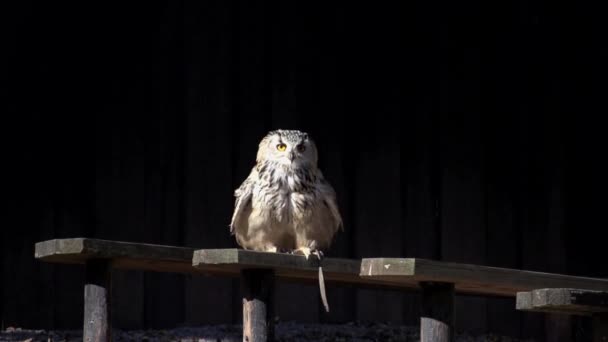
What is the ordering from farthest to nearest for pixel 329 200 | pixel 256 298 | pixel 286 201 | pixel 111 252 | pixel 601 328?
pixel 329 200, pixel 286 201, pixel 256 298, pixel 111 252, pixel 601 328

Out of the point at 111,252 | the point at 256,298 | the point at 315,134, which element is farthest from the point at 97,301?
the point at 315,134

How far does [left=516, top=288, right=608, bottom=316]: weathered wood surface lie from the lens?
4.26 m

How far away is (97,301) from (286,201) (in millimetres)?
1038

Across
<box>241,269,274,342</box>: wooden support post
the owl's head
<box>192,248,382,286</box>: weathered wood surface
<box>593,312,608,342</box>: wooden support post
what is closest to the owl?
the owl's head

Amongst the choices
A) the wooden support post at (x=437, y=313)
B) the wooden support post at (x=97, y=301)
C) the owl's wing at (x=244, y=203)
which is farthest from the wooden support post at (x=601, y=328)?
the wooden support post at (x=97, y=301)

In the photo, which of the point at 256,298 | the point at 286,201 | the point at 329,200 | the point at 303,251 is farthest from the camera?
the point at 329,200

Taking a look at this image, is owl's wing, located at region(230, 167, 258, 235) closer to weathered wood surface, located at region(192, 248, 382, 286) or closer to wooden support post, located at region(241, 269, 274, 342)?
weathered wood surface, located at region(192, 248, 382, 286)

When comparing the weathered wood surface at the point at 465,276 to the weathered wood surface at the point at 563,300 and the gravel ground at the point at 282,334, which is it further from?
the gravel ground at the point at 282,334

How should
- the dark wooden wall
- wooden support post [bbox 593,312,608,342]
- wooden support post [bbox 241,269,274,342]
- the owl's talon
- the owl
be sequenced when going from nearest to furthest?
wooden support post [bbox 593,312,608,342], wooden support post [bbox 241,269,274,342], the owl's talon, the owl, the dark wooden wall

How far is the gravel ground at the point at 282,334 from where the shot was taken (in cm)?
677

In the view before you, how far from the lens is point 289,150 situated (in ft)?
19.8

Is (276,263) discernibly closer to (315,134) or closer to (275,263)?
(275,263)

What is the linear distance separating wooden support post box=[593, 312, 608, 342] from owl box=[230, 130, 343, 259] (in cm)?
160

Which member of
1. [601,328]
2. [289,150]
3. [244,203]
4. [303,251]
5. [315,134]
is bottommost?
[601,328]
